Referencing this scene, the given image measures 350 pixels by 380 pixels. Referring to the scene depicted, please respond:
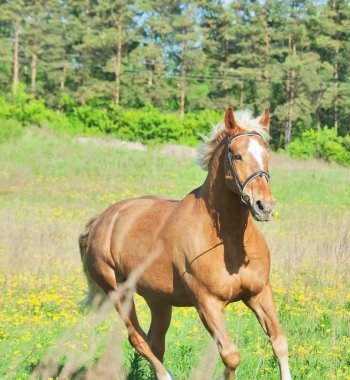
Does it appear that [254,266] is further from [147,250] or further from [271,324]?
[147,250]

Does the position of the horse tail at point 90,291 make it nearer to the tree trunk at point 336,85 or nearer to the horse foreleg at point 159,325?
the horse foreleg at point 159,325

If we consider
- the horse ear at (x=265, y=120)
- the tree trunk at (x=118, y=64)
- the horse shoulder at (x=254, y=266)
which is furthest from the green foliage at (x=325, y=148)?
the horse shoulder at (x=254, y=266)

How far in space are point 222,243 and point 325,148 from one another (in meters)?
41.1

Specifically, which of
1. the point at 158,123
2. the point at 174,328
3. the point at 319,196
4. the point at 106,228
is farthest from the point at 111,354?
the point at 158,123

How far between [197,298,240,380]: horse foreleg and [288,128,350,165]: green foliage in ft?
129

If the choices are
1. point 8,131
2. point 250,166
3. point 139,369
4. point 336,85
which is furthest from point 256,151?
point 336,85

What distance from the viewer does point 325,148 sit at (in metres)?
43.9

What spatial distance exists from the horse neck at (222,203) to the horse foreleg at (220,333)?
563mm

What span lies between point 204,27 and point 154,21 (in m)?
5.15

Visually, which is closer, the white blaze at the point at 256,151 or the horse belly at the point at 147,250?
the white blaze at the point at 256,151

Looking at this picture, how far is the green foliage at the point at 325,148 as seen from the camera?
4328 cm

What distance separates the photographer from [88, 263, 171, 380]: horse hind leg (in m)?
5.05

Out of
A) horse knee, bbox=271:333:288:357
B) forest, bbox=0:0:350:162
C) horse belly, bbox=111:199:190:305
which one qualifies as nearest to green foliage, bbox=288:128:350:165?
forest, bbox=0:0:350:162

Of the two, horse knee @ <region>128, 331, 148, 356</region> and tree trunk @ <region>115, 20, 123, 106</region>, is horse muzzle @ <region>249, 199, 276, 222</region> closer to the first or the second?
horse knee @ <region>128, 331, 148, 356</region>
